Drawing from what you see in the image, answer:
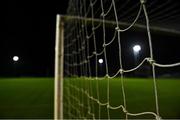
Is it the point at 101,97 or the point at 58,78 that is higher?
the point at 58,78

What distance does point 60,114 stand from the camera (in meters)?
1.57

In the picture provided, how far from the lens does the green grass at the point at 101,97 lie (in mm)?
3013

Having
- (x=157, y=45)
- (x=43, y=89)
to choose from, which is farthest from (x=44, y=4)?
(x=157, y=45)

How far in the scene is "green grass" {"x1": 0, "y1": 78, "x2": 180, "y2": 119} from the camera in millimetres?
3013

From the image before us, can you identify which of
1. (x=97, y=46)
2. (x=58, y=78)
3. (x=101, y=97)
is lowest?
(x=101, y=97)

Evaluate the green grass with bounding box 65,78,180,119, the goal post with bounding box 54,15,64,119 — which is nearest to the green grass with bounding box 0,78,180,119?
the green grass with bounding box 65,78,180,119

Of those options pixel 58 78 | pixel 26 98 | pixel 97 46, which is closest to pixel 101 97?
pixel 26 98

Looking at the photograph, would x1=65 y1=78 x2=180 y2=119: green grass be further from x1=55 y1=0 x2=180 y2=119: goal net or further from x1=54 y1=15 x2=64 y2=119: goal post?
x1=54 y1=15 x2=64 y2=119: goal post

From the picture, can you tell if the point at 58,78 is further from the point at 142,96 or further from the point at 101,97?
the point at 142,96

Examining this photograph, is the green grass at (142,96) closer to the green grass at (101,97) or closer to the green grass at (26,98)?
the green grass at (101,97)

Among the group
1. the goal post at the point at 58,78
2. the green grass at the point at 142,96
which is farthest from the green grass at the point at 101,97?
the goal post at the point at 58,78

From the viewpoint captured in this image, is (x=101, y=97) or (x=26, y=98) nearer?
(x=101, y=97)

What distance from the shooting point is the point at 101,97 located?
3.03 meters

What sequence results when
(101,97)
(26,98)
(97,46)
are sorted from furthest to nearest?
(26,98)
(101,97)
(97,46)
